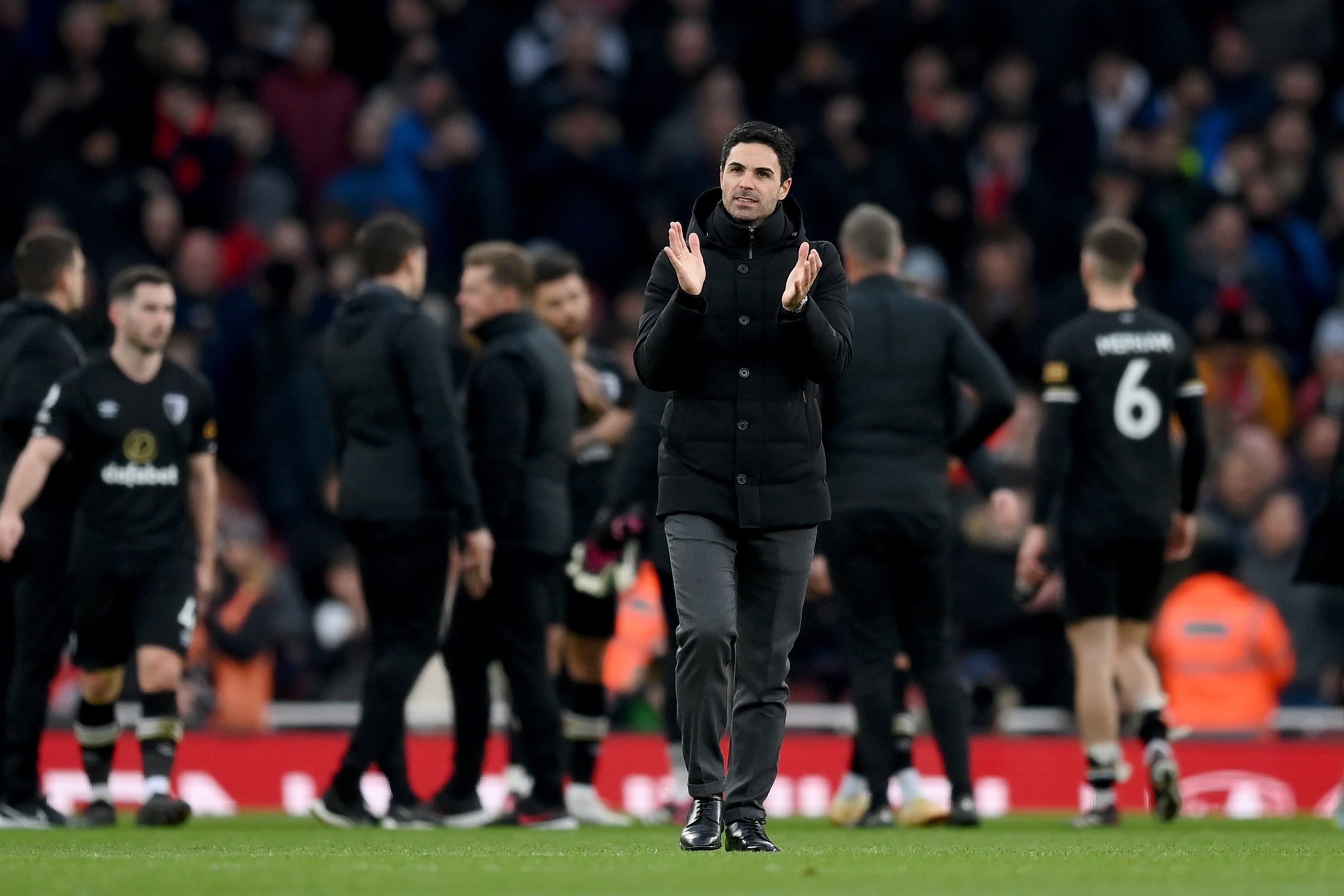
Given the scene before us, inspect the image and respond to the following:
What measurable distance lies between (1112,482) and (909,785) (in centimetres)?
169

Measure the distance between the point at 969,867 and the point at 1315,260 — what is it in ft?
36.9

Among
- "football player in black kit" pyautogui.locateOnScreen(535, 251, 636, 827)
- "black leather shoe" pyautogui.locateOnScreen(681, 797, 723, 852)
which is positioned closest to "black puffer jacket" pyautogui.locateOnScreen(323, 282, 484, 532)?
"football player in black kit" pyautogui.locateOnScreen(535, 251, 636, 827)

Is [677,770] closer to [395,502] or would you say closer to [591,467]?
[591,467]

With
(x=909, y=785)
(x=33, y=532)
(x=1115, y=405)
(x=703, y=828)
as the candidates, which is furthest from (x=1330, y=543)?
(x=33, y=532)

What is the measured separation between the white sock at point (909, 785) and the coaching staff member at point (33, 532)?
12.5 feet

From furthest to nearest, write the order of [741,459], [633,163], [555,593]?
[633,163] → [555,593] → [741,459]

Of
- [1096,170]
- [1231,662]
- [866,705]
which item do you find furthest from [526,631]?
[1096,170]

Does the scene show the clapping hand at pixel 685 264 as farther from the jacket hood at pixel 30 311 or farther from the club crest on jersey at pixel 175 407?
the jacket hood at pixel 30 311

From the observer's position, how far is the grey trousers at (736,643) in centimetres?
736

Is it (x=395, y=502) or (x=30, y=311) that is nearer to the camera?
(x=395, y=502)

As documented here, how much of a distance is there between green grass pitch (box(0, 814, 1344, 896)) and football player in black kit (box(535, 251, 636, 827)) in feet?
4.22

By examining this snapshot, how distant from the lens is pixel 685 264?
23.9 feet

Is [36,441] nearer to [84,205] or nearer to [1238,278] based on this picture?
[84,205]

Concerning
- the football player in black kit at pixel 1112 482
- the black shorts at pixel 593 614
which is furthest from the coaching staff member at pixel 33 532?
the football player in black kit at pixel 1112 482
